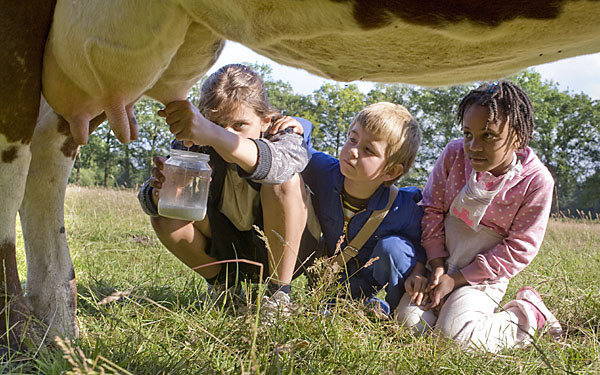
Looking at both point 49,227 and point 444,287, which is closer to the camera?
point 49,227

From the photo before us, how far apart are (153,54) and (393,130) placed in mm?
1333

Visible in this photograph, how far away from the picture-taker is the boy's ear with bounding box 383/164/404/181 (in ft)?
8.68

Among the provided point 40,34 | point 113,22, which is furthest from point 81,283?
point 113,22

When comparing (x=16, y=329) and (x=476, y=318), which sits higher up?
(x=16, y=329)

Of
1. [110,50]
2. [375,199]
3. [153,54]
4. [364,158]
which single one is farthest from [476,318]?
[110,50]

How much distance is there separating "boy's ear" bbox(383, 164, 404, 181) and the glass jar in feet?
3.14

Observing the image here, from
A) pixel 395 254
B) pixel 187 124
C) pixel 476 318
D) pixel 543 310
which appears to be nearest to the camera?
pixel 187 124

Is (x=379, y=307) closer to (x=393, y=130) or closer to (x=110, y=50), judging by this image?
(x=393, y=130)

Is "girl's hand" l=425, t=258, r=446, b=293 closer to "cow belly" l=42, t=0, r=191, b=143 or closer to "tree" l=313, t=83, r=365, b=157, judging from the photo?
"cow belly" l=42, t=0, r=191, b=143

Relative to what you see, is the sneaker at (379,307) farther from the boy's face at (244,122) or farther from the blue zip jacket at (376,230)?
the boy's face at (244,122)

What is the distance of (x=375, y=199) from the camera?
2627 millimetres

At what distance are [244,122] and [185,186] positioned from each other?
1.57 feet

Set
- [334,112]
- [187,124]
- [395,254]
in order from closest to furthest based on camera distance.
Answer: [187,124], [395,254], [334,112]

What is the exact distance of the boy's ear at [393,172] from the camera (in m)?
2.64
